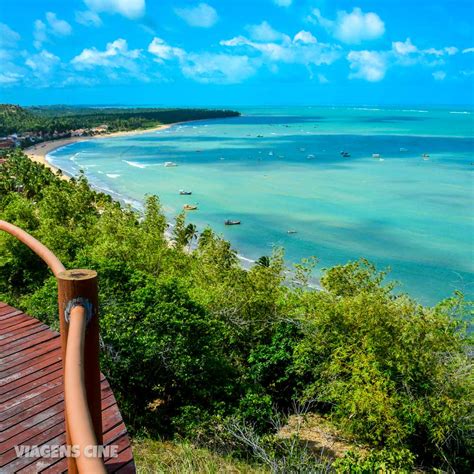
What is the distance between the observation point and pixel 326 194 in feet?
208

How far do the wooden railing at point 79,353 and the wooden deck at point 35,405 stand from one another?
2277 mm

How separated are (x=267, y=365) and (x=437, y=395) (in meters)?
5.49

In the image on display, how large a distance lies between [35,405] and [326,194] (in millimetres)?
60048

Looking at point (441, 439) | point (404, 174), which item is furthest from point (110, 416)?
point (404, 174)

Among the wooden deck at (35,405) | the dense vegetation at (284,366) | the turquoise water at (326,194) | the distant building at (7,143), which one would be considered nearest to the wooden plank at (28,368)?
the wooden deck at (35,405)

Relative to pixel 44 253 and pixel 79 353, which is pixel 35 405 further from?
pixel 79 353

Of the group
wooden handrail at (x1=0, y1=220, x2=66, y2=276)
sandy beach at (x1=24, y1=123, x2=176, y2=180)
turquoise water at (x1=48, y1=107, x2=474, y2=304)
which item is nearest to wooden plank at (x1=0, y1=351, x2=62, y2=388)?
wooden handrail at (x1=0, y1=220, x2=66, y2=276)

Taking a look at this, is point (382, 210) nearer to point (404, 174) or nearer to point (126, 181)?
point (404, 174)

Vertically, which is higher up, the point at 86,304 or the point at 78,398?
the point at 86,304

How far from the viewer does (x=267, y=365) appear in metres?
16.6

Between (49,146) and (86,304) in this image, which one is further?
(49,146)

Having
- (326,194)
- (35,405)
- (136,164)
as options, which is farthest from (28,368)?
(136,164)

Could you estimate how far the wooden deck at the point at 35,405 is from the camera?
4.77 m

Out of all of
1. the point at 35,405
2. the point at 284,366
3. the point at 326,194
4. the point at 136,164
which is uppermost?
the point at 35,405
